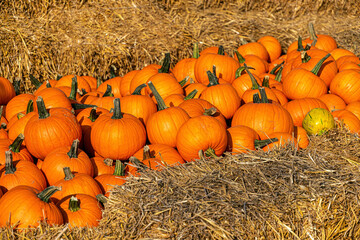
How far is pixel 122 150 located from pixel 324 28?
4713 millimetres

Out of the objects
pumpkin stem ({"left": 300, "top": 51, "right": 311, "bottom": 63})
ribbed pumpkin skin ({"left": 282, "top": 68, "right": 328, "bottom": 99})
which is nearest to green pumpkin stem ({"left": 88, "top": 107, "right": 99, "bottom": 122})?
ribbed pumpkin skin ({"left": 282, "top": 68, "right": 328, "bottom": 99})

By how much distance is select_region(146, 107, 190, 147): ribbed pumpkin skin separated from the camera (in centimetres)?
354

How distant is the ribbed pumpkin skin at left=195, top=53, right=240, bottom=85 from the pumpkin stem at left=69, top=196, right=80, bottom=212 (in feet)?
7.54

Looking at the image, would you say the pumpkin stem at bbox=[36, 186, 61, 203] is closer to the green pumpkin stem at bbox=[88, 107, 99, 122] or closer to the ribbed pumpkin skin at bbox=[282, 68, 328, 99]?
the green pumpkin stem at bbox=[88, 107, 99, 122]

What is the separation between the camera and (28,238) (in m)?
2.42

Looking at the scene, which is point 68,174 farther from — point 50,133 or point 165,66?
point 165,66

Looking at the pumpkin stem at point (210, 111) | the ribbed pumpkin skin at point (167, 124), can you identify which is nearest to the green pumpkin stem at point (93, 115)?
the ribbed pumpkin skin at point (167, 124)

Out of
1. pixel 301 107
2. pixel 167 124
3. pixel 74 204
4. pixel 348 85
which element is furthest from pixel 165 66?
pixel 74 204

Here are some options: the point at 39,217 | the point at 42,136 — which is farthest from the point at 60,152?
the point at 39,217

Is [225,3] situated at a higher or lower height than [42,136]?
higher

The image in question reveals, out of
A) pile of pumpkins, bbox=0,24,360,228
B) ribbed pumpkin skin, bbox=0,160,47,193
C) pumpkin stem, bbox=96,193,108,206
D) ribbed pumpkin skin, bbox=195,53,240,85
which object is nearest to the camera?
pumpkin stem, bbox=96,193,108,206

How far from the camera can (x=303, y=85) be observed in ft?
14.1

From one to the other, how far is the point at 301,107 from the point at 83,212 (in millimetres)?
2339

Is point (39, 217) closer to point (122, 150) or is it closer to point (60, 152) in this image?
point (60, 152)
